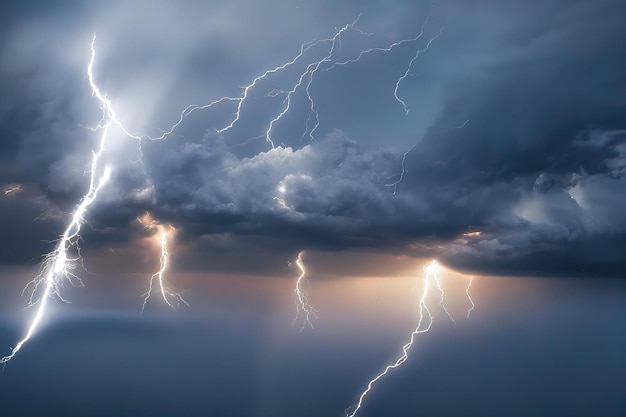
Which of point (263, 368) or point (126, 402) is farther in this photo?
point (263, 368)

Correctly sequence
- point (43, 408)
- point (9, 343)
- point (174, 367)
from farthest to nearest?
point (9, 343)
point (174, 367)
point (43, 408)

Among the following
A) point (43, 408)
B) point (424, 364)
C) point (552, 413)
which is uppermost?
point (424, 364)

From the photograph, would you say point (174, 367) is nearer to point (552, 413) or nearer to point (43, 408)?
point (43, 408)

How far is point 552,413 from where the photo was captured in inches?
3125

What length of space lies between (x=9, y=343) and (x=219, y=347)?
5355cm

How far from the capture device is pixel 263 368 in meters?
112

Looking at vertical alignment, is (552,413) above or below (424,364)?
below

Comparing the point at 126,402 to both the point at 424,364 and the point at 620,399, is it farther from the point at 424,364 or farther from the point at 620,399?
the point at 620,399

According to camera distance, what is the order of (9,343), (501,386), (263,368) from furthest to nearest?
1. (9,343)
2. (263,368)
3. (501,386)

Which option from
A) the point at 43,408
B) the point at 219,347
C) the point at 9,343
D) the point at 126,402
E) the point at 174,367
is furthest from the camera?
the point at 219,347

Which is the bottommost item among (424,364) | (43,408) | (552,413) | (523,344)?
(43,408)

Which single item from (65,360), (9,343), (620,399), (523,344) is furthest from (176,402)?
(523,344)

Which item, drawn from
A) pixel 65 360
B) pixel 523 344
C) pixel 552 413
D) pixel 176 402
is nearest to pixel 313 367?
pixel 176 402

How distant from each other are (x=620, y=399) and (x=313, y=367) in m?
61.4
